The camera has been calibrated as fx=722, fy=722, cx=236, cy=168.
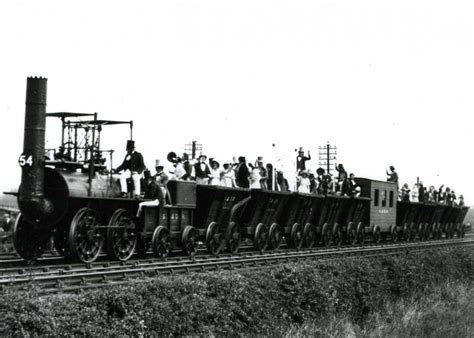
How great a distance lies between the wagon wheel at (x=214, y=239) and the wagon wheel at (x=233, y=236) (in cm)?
26

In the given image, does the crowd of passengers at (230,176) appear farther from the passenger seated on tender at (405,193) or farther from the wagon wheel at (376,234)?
the passenger seated on tender at (405,193)

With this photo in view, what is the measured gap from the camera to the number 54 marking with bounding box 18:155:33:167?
14.7 metres

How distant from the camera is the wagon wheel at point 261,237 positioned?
21.4 meters

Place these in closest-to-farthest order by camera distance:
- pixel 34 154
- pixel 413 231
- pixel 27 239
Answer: pixel 34 154
pixel 27 239
pixel 413 231

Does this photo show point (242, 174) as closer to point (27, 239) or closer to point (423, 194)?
point (27, 239)

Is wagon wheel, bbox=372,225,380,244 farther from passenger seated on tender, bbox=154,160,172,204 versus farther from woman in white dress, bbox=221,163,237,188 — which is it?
passenger seated on tender, bbox=154,160,172,204

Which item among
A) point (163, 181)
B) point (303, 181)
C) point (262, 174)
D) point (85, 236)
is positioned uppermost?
point (262, 174)

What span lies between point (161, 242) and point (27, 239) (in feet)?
10.2

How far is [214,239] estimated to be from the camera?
1934 centimetres

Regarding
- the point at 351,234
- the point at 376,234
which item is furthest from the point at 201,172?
the point at 376,234

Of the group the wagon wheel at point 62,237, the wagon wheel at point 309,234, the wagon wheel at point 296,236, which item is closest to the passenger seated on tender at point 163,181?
the wagon wheel at point 62,237

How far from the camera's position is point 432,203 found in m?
35.7

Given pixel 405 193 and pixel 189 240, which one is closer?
pixel 189 240

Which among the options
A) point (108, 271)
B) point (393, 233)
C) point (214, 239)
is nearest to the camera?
point (108, 271)
